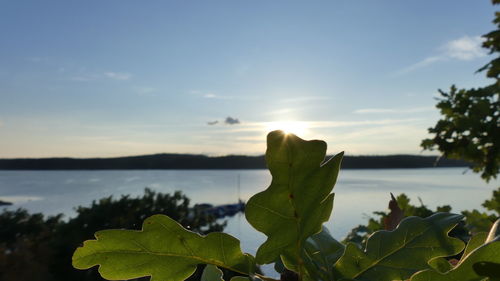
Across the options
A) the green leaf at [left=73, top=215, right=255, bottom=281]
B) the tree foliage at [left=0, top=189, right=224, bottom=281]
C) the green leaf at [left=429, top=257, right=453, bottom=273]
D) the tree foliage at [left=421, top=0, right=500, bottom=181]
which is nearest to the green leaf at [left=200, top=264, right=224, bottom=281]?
the green leaf at [left=73, top=215, right=255, bottom=281]

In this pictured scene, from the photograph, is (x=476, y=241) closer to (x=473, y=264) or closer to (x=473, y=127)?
(x=473, y=264)

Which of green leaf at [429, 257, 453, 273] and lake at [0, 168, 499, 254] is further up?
green leaf at [429, 257, 453, 273]

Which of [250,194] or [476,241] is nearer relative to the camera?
[476,241]

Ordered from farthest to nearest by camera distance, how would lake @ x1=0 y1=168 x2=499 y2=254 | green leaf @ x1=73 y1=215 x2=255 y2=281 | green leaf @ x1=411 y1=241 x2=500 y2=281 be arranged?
lake @ x1=0 y1=168 x2=499 y2=254, green leaf @ x1=73 y1=215 x2=255 y2=281, green leaf @ x1=411 y1=241 x2=500 y2=281

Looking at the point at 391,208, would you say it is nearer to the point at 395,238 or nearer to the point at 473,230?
the point at 395,238

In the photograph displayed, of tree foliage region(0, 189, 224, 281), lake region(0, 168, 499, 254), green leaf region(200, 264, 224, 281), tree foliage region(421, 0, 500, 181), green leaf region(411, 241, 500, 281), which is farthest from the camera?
lake region(0, 168, 499, 254)

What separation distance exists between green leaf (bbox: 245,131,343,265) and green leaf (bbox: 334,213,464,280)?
101mm

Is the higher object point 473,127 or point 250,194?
point 473,127

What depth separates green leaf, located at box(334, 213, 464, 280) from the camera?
0.62m

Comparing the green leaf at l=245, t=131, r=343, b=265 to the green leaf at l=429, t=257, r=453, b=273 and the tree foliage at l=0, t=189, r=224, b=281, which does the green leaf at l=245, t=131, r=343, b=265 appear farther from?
the tree foliage at l=0, t=189, r=224, b=281

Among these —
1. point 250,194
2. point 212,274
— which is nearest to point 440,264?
point 212,274

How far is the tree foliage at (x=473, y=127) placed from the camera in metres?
7.08

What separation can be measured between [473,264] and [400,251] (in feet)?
0.65

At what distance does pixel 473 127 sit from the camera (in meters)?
7.11
